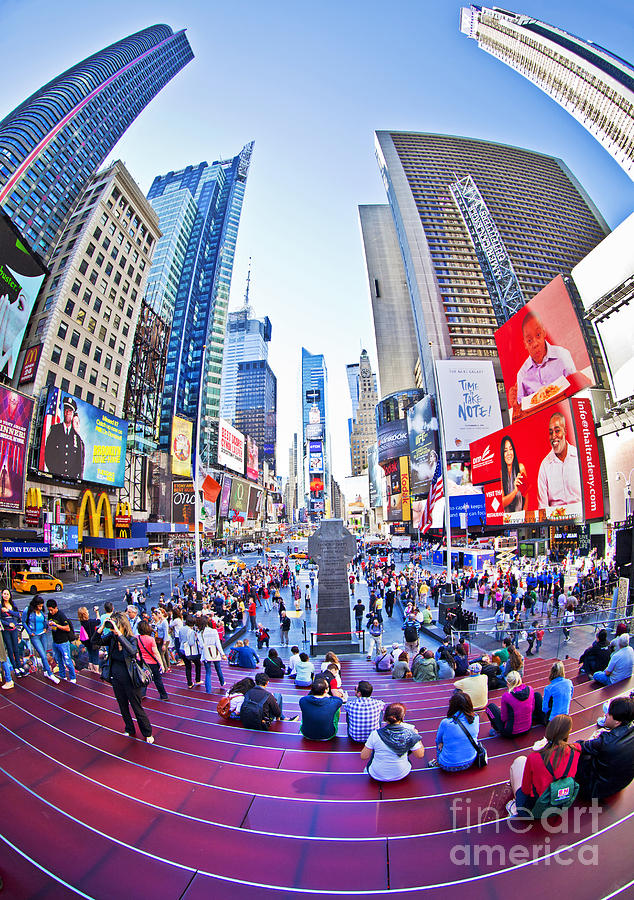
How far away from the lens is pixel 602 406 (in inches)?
1505

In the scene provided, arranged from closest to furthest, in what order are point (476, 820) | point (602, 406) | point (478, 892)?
point (478, 892), point (476, 820), point (602, 406)

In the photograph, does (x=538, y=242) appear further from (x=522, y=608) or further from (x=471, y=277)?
(x=522, y=608)

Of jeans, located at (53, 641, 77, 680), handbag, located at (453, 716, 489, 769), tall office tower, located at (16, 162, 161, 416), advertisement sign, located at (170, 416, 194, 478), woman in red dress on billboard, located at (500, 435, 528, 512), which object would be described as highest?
tall office tower, located at (16, 162, 161, 416)

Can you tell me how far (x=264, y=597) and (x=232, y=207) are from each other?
145941 millimetres

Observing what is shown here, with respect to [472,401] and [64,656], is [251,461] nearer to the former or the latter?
[472,401]

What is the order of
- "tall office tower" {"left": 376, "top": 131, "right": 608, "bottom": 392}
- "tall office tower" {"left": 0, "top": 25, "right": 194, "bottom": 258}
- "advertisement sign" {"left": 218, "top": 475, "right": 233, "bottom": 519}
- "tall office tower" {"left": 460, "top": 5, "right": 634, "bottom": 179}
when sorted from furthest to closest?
1. "advertisement sign" {"left": 218, "top": 475, "right": 233, "bottom": 519}
2. "tall office tower" {"left": 376, "top": 131, "right": 608, "bottom": 392}
3. "tall office tower" {"left": 0, "top": 25, "right": 194, "bottom": 258}
4. "tall office tower" {"left": 460, "top": 5, "right": 634, "bottom": 179}

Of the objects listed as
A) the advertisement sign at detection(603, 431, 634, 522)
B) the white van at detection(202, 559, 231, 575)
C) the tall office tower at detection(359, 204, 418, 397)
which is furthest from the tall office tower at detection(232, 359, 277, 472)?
the advertisement sign at detection(603, 431, 634, 522)

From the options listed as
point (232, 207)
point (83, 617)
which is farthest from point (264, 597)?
point (232, 207)

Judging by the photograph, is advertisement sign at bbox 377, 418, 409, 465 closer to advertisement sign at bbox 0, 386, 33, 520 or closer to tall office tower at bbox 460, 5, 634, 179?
tall office tower at bbox 460, 5, 634, 179

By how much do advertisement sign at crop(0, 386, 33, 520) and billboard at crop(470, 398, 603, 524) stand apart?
44.4 metres

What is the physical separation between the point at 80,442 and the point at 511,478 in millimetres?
44584

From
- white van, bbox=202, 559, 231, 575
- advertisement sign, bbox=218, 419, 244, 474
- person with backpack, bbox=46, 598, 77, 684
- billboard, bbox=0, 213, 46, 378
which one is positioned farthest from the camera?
advertisement sign, bbox=218, 419, 244, 474

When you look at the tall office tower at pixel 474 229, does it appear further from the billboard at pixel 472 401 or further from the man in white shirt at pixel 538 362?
the man in white shirt at pixel 538 362

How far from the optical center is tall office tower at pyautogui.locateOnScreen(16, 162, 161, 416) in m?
41.9
